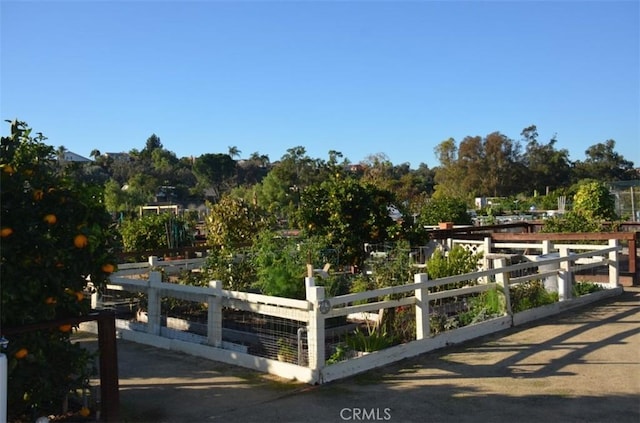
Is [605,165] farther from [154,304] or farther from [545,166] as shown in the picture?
[154,304]

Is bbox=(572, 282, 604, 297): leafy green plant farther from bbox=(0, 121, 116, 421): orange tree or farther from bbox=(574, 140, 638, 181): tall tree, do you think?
bbox=(574, 140, 638, 181): tall tree

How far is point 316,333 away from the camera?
258 inches

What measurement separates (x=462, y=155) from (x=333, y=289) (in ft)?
231

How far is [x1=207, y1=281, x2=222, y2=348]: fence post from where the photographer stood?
7.78 m

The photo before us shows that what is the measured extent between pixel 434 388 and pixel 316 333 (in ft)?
4.42

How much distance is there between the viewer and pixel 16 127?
537 centimetres

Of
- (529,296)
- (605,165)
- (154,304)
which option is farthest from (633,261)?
(605,165)

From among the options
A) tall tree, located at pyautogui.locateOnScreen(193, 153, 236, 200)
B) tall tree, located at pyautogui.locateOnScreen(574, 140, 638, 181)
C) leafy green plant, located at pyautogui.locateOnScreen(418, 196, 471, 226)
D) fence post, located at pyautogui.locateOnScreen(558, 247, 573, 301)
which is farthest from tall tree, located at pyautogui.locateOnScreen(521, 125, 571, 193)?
fence post, located at pyautogui.locateOnScreen(558, 247, 573, 301)

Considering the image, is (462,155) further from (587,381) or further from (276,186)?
(587,381)

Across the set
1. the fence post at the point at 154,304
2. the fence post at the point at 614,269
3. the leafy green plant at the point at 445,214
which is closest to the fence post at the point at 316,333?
the fence post at the point at 154,304

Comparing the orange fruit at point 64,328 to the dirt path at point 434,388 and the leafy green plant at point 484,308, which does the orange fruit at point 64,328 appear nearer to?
the dirt path at point 434,388
